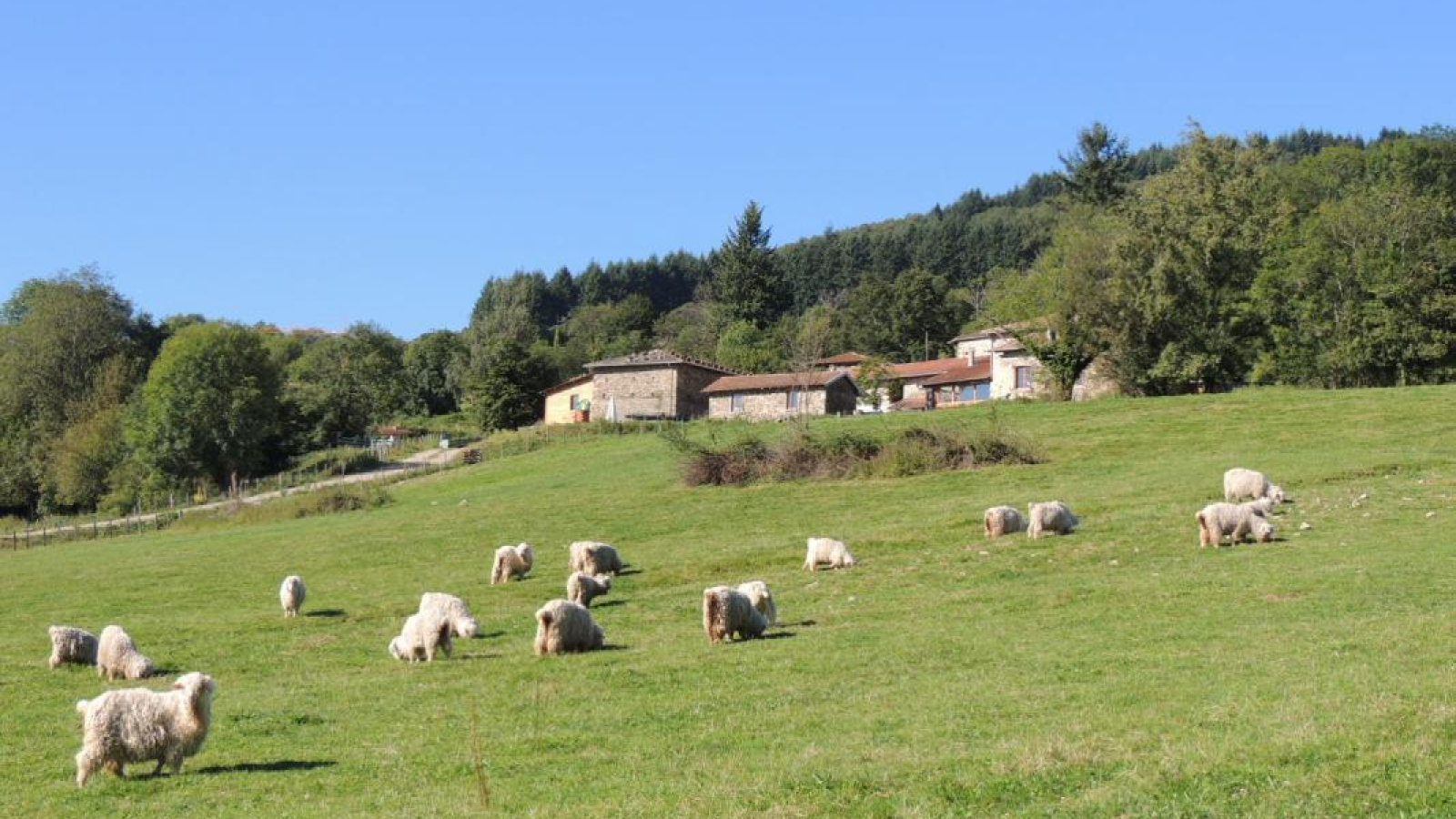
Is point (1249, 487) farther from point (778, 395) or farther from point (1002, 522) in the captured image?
point (778, 395)

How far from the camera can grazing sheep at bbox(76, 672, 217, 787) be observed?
41.1 ft

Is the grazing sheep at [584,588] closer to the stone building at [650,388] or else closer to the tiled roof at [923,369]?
the stone building at [650,388]

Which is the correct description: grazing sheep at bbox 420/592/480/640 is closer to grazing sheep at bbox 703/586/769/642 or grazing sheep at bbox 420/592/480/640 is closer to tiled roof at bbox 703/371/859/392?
grazing sheep at bbox 703/586/769/642

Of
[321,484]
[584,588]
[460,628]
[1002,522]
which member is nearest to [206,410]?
[321,484]

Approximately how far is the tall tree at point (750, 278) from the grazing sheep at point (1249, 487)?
377 feet

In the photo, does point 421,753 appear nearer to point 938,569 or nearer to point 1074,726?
point 1074,726

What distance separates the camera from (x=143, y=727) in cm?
1269

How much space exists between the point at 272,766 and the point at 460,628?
8.74 metres

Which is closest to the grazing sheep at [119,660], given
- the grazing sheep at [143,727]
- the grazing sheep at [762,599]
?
→ the grazing sheep at [143,727]

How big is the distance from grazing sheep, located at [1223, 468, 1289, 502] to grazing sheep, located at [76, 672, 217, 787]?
26.8 m

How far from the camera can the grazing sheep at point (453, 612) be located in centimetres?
2169

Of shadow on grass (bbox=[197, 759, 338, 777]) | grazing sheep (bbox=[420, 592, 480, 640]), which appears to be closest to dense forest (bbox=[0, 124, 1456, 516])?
grazing sheep (bbox=[420, 592, 480, 640])

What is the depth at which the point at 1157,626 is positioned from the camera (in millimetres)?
18453

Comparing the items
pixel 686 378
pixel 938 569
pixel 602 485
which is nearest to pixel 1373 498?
pixel 938 569
